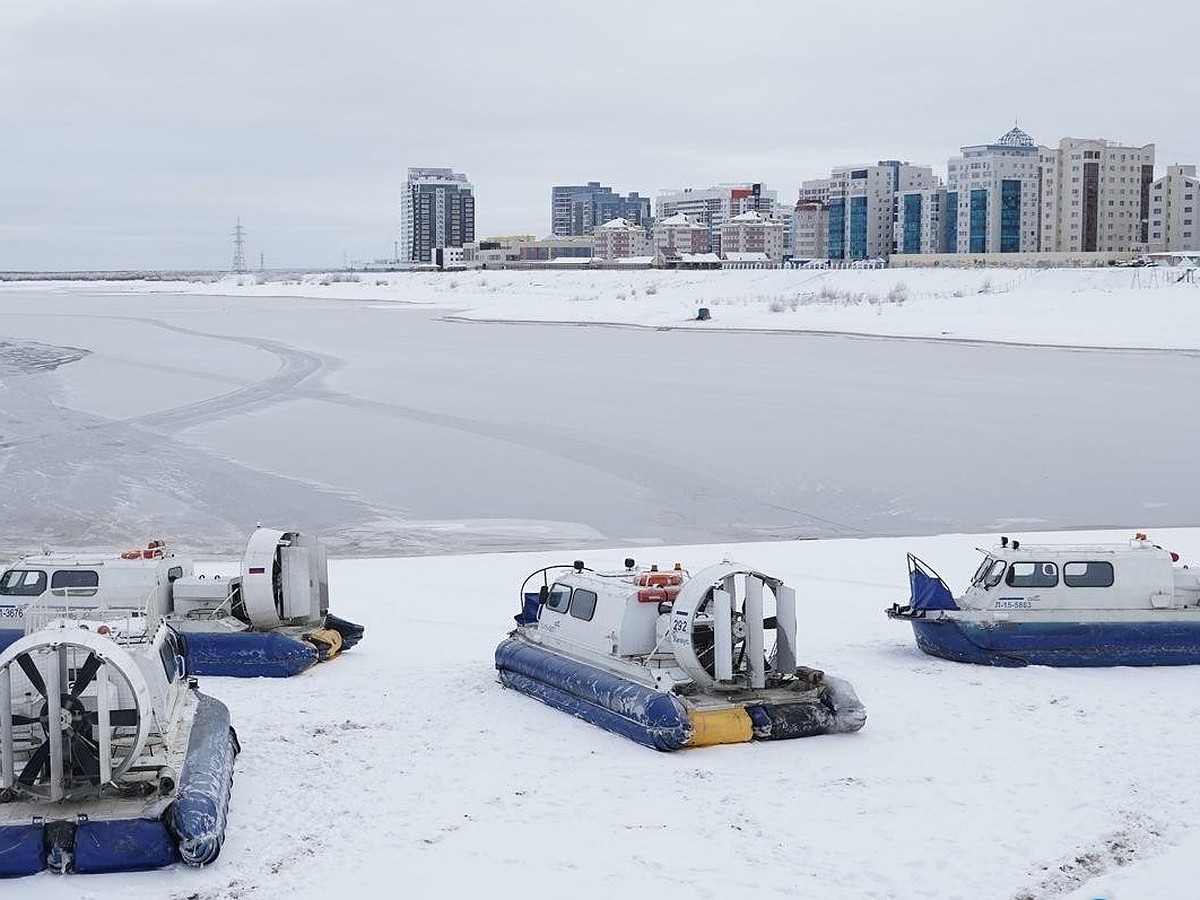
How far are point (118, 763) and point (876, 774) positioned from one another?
212 inches

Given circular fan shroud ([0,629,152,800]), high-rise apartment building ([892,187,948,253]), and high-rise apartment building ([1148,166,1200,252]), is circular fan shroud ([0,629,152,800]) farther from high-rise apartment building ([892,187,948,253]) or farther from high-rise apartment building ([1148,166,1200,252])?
high-rise apartment building ([892,187,948,253])

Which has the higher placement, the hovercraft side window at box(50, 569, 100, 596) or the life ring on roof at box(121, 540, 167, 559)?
the life ring on roof at box(121, 540, 167, 559)

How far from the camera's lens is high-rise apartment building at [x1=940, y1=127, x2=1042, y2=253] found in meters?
138

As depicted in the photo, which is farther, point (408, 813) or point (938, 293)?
point (938, 293)

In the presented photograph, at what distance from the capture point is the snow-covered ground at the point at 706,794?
8719 mm

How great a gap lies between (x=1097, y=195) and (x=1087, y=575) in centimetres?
13067

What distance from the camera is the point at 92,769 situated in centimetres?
910

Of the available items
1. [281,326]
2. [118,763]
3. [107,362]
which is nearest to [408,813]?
[118,763]

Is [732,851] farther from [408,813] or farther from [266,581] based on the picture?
[266,581]

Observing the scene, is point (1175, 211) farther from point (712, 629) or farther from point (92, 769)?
point (92, 769)

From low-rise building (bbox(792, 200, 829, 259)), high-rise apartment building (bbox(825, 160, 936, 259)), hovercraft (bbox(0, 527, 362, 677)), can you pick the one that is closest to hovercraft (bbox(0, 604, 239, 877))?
hovercraft (bbox(0, 527, 362, 677))

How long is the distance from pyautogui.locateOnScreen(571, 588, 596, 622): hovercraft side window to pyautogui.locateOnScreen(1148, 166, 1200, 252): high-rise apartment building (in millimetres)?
128929

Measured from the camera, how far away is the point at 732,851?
9156mm

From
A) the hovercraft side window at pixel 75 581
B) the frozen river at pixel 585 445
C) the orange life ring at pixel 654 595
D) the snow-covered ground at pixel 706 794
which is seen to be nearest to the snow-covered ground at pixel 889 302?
the frozen river at pixel 585 445
